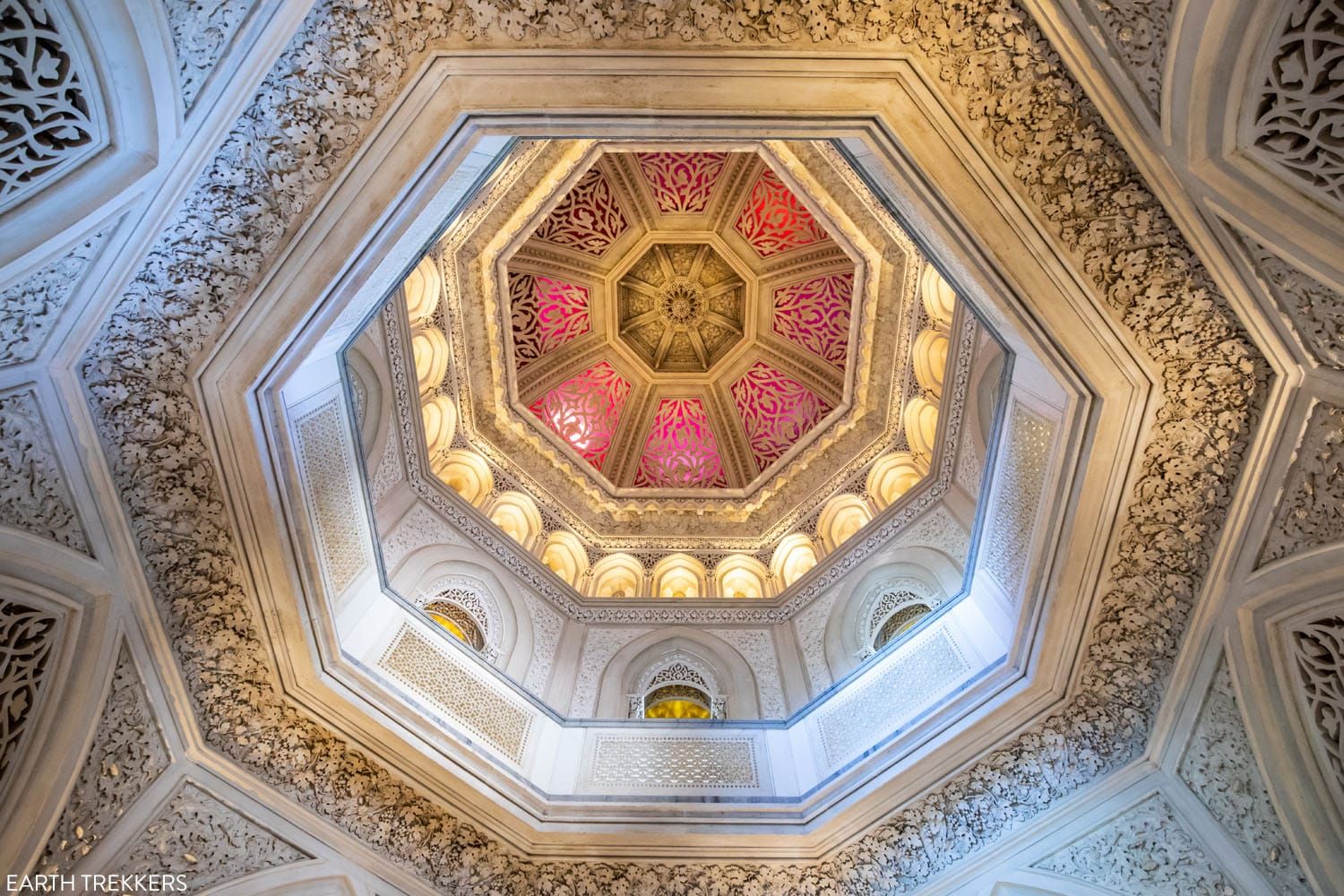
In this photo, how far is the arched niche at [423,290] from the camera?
230 inches

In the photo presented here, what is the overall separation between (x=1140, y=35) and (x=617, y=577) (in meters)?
5.20

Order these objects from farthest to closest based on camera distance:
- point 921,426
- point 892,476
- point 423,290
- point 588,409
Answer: point 588,409
point 892,476
point 921,426
point 423,290

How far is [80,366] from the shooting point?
281cm

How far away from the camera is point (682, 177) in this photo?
7.38 meters

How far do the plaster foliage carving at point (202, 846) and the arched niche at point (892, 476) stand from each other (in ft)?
14.8

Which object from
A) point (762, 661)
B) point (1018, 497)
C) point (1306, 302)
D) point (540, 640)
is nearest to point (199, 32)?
point (1306, 302)

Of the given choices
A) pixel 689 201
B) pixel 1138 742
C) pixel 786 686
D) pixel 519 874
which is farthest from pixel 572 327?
pixel 1138 742

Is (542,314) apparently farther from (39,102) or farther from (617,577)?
(39,102)

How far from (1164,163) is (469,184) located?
2522 millimetres

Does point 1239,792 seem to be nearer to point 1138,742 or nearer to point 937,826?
point 1138,742

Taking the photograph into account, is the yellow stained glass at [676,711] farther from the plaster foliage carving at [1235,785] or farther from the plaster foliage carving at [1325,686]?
the plaster foliage carving at [1325,686]

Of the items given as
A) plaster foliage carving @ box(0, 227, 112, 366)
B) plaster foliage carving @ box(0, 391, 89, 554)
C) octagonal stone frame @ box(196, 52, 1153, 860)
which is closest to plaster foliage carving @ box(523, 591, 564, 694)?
octagonal stone frame @ box(196, 52, 1153, 860)

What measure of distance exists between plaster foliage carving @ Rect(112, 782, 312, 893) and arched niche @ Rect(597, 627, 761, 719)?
2.06 m

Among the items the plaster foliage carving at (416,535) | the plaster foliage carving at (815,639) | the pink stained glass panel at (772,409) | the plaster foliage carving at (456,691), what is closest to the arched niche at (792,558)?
the plaster foliage carving at (815,639)
